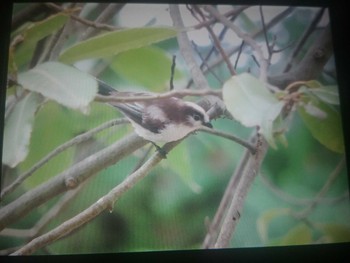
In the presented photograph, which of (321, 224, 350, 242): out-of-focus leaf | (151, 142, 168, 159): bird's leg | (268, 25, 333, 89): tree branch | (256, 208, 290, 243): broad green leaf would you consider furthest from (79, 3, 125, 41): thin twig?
(321, 224, 350, 242): out-of-focus leaf

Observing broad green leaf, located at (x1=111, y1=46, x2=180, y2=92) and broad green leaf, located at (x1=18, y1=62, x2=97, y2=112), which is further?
broad green leaf, located at (x1=111, y1=46, x2=180, y2=92)

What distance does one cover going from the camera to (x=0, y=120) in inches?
53.9

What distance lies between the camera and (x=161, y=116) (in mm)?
1390

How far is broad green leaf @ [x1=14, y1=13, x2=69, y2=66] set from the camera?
142 cm

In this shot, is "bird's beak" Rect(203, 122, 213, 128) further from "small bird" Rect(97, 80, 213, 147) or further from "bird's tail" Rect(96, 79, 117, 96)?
"bird's tail" Rect(96, 79, 117, 96)

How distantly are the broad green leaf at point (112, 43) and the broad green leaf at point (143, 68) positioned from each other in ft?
0.08

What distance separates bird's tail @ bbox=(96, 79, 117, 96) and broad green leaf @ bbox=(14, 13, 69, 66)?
0.70ft

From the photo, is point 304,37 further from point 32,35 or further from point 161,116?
point 32,35

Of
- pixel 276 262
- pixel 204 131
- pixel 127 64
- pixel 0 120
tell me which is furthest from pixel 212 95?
pixel 0 120

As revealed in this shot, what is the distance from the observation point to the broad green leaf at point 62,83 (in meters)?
1.32

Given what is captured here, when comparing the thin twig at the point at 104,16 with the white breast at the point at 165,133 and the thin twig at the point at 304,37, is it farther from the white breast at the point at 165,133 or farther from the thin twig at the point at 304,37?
the thin twig at the point at 304,37

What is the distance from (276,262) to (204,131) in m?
0.42

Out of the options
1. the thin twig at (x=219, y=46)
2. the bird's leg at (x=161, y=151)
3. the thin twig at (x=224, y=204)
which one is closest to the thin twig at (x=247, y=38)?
the thin twig at (x=219, y=46)

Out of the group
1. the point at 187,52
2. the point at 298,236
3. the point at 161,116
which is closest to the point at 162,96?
the point at 161,116
